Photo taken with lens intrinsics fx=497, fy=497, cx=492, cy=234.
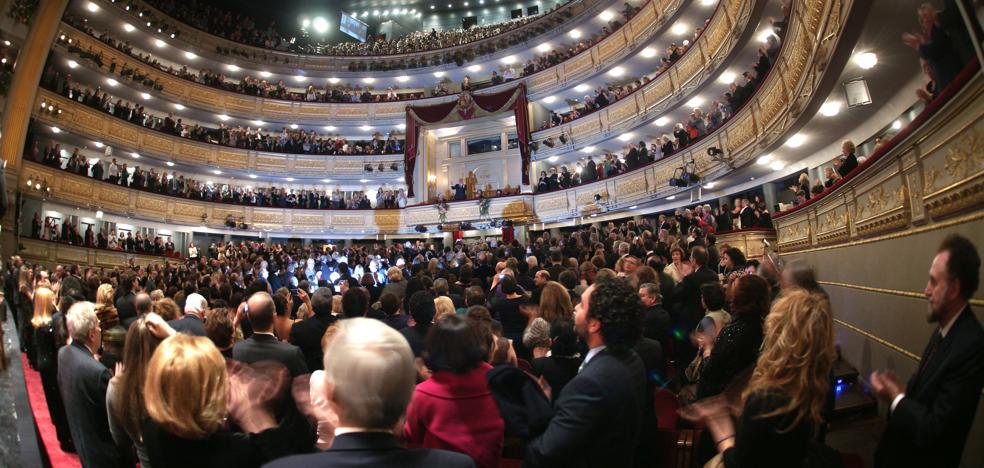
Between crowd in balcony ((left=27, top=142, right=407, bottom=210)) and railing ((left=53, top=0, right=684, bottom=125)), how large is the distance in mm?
3717

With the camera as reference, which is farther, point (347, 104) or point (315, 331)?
point (347, 104)

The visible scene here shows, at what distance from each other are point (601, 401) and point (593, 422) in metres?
0.08

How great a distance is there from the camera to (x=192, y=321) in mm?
3969

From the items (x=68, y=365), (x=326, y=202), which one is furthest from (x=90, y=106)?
(x=68, y=365)

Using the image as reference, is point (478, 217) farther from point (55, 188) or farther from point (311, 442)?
point (311, 442)

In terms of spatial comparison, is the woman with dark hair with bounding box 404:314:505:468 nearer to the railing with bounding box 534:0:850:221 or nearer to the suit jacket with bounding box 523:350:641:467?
the suit jacket with bounding box 523:350:641:467

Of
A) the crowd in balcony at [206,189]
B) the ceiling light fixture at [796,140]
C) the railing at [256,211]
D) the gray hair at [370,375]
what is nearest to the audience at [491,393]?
the gray hair at [370,375]

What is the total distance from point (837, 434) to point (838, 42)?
511cm

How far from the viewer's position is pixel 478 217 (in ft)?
72.6

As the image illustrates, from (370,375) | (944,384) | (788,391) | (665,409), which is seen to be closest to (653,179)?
(665,409)

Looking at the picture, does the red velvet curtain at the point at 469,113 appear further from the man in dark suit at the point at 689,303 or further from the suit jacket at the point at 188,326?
the suit jacket at the point at 188,326

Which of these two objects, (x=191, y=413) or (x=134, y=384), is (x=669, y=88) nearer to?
(x=134, y=384)

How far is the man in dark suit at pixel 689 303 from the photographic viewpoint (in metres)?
4.37

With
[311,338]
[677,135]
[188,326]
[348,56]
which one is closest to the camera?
[188,326]
